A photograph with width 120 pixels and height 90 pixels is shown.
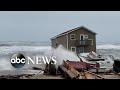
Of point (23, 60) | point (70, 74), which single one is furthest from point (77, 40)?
point (23, 60)

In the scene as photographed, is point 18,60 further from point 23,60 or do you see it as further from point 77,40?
point 77,40

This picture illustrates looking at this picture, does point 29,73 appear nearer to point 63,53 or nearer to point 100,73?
point 63,53

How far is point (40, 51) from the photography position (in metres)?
5.71

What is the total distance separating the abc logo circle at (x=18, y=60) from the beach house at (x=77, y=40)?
0.59 metres

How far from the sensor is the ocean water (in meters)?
5.58

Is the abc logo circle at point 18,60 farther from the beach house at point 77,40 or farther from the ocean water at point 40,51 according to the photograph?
the beach house at point 77,40

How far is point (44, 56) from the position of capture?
18.6 feet

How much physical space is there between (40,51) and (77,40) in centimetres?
74

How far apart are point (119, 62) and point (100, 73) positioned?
1.39ft

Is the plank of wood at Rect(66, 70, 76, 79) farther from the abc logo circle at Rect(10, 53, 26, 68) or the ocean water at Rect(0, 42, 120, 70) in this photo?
the abc logo circle at Rect(10, 53, 26, 68)

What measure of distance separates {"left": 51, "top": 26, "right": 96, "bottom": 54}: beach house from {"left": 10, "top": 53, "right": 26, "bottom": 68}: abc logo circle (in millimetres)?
587

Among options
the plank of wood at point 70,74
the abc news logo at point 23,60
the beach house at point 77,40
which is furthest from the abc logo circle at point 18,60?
the plank of wood at point 70,74
